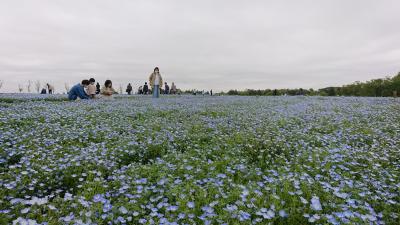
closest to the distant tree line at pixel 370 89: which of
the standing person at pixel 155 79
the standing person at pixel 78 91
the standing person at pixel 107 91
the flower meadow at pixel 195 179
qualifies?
the standing person at pixel 155 79

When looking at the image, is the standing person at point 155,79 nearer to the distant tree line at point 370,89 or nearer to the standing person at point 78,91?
the standing person at point 78,91

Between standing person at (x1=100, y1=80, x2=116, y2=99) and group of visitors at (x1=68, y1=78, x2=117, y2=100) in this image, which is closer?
group of visitors at (x1=68, y1=78, x2=117, y2=100)

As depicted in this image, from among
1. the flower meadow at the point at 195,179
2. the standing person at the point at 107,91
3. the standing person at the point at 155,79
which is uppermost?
the standing person at the point at 155,79

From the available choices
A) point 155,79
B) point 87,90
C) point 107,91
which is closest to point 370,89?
point 155,79

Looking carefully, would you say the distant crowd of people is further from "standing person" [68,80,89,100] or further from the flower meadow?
the flower meadow

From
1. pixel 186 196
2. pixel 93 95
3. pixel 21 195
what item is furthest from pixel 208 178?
pixel 93 95

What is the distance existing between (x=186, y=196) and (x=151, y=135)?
3.44 meters

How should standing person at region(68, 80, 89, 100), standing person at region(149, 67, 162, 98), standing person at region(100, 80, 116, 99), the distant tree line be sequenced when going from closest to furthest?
standing person at region(68, 80, 89, 100), standing person at region(100, 80, 116, 99), standing person at region(149, 67, 162, 98), the distant tree line

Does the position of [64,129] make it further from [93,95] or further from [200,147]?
[93,95]

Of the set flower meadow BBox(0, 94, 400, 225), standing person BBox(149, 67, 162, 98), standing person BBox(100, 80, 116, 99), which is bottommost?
flower meadow BBox(0, 94, 400, 225)

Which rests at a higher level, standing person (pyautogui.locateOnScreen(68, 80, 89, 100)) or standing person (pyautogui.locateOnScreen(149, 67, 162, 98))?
standing person (pyautogui.locateOnScreen(149, 67, 162, 98))

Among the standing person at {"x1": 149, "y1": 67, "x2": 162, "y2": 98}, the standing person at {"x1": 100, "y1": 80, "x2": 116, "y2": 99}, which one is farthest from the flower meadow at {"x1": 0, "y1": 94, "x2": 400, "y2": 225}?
the standing person at {"x1": 149, "y1": 67, "x2": 162, "y2": 98}

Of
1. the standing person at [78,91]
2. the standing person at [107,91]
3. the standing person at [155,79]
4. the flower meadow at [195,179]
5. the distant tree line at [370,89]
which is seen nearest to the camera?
the flower meadow at [195,179]

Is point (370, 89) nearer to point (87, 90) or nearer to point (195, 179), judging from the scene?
point (87, 90)
